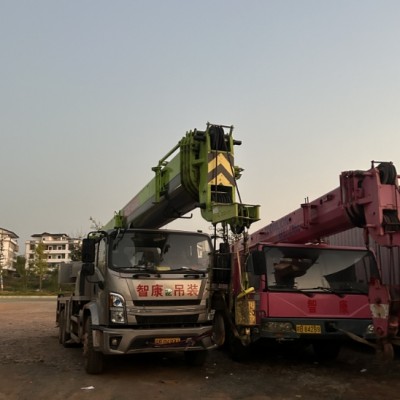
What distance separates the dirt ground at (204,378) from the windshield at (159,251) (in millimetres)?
1688

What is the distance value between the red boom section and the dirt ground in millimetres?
2187

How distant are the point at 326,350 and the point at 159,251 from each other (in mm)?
3746

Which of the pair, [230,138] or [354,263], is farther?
[354,263]

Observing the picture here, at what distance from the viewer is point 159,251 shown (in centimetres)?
736

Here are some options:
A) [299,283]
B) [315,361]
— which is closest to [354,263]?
[299,283]

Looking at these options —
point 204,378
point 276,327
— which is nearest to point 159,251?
point 204,378

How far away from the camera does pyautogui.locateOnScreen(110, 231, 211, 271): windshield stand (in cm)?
714

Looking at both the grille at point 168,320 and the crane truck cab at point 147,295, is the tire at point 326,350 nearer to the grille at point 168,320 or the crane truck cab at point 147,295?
the crane truck cab at point 147,295

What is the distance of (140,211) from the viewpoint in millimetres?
9008

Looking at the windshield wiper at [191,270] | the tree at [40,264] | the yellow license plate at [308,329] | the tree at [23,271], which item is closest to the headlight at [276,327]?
the yellow license plate at [308,329]

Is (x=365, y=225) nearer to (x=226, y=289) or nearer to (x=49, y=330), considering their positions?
(x=226, y=289)

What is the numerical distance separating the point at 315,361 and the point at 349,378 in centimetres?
145

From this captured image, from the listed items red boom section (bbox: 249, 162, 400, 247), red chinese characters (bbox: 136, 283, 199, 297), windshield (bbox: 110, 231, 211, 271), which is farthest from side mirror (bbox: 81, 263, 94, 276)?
red boom section (bbox: 249, 162, 400, 247)

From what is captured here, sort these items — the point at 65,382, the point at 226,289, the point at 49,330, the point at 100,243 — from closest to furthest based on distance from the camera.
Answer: the point at 65,382, the point at 226,289, the point at 100,243, the point at 49,330
